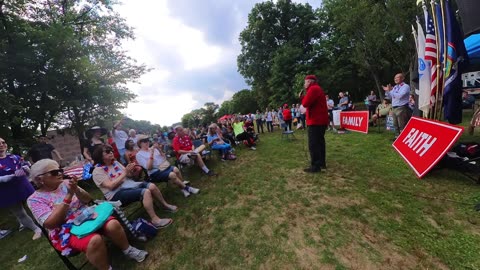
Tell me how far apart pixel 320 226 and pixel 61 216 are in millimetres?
3104

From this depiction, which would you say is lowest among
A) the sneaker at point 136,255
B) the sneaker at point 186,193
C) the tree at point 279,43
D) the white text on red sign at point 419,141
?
the sneaker at point 136,255

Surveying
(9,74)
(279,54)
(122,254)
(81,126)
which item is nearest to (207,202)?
(122,254)

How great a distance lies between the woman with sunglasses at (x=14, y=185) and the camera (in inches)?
159

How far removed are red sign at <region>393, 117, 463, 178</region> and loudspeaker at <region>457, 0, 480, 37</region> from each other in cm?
179

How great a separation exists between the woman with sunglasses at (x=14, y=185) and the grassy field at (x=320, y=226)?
1.26ft

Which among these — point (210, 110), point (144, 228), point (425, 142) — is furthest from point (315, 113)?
point (210, 110)

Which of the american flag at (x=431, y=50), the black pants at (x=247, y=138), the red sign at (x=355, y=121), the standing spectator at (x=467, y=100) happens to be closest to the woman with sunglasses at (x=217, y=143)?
the black pants at (x=247, y=138)

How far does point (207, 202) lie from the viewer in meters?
4.09

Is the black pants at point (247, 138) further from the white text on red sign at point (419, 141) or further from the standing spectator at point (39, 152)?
the standing spectator at point (39, 152)

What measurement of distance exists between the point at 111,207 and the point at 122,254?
0.82 metres

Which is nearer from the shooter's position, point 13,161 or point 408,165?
point 13,161

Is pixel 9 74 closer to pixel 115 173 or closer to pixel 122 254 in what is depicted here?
pixel 115 173

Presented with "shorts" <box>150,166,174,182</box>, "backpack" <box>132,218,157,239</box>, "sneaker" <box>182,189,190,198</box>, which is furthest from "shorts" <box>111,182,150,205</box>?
"sneaker" <box>182,189,190,198</box>

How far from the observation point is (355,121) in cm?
908
